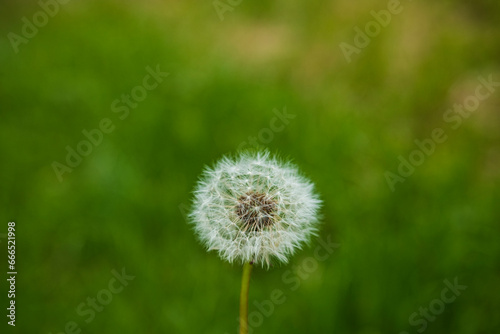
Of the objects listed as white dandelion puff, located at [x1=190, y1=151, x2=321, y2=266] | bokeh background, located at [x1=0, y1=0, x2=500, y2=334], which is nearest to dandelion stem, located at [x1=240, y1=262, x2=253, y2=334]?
white dandelion puff, located at [x1=190, y1=151, x2=321, y2=266]

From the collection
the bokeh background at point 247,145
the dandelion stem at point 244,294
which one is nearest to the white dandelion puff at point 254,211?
the dandelion stem at point 244,294

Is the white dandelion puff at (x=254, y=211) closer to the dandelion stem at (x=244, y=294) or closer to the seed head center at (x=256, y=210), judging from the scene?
the seed head center at (x=256, y=210)

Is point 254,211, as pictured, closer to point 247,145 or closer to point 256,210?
point 256,210

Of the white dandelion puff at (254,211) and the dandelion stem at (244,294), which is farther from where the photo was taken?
the white dandelion puff at (254,211)

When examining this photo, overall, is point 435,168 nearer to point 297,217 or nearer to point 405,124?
point 405,124

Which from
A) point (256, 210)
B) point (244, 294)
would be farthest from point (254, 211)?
point (244, 294)

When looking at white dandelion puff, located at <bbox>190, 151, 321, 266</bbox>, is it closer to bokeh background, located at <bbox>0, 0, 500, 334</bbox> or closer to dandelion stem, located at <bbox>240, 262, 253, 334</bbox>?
dandelion stem, located at <bbox>240, 262, 253, 334</bbox>

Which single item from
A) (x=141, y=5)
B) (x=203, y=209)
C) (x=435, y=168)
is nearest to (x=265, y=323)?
(x=203, y=209)
